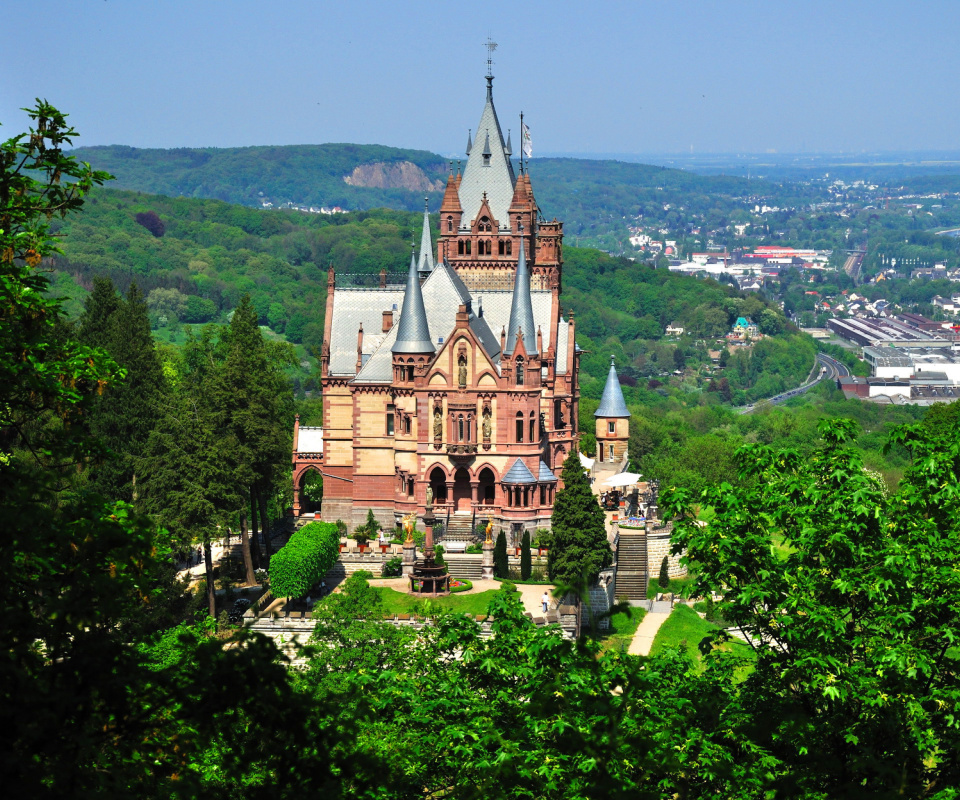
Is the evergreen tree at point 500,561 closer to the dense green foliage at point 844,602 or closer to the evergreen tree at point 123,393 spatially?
the evergreen tree at point 123,393

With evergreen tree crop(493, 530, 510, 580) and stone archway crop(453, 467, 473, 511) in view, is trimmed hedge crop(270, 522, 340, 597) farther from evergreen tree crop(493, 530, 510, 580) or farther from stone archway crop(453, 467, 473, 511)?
stone archway crop(453, 467, 473, 511)

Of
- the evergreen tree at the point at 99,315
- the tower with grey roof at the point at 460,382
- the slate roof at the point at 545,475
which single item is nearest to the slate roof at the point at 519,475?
the tower with grey roof at the point at 460,382

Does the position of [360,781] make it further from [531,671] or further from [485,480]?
[485,480]

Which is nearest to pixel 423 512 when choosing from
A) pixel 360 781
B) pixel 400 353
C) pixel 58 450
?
pixel 400 353

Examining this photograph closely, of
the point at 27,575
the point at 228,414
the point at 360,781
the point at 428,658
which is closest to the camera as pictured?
the point at 360,781

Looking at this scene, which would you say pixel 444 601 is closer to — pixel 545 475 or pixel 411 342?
pixel 545 475

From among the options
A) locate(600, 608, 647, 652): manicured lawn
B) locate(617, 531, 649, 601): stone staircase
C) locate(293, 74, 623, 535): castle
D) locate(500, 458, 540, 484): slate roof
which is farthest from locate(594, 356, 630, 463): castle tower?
locate(600, 608, 647, 652): manicured lawn
